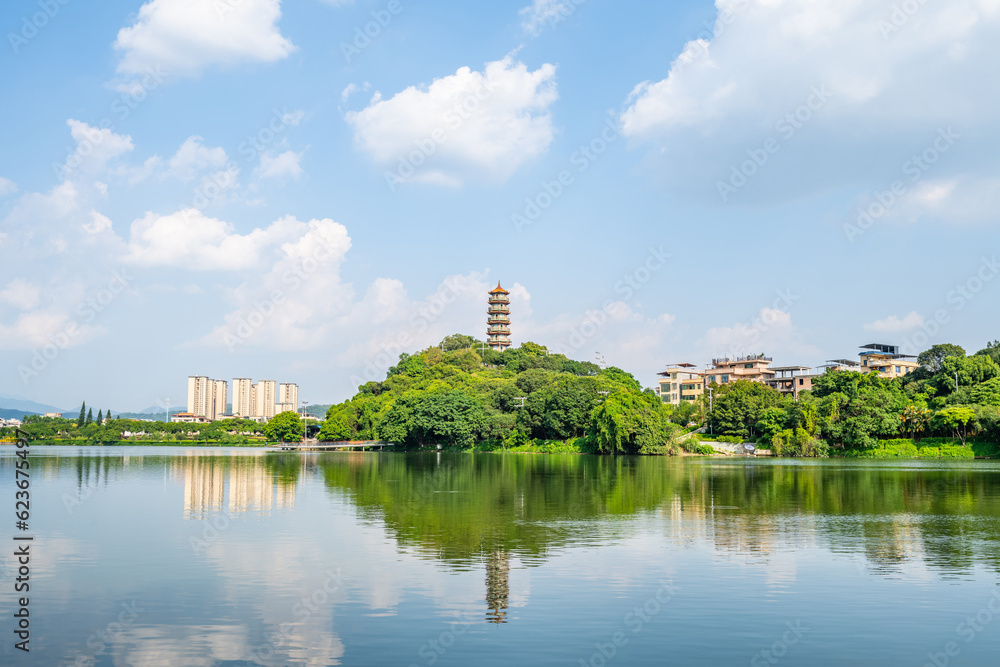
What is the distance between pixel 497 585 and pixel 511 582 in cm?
34

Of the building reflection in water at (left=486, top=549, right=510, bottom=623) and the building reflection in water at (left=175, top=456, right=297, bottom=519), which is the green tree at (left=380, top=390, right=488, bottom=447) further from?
the building reflection in water at (left=486, top=549, right=510, bottom=623)

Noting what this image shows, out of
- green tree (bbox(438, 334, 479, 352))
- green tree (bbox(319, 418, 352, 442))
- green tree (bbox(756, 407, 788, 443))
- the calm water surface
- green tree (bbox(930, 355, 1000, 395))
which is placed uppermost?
green tree (bbox(438, 334, 479, 352))

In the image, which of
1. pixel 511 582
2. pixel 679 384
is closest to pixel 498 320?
pixel 679 384

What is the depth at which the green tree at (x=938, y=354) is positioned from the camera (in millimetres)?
66875

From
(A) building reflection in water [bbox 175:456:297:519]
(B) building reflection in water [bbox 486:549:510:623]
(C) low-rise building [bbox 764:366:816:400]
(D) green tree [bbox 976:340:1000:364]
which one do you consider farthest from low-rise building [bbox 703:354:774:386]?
(B) building reflection in water [bbox 486:549:510:623]

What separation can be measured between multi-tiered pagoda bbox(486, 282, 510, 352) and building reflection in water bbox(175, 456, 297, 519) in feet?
283

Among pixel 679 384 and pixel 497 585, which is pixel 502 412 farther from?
pixel 497 585

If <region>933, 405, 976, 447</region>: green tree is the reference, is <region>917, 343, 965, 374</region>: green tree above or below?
above

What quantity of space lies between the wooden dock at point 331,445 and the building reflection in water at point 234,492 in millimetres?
44457

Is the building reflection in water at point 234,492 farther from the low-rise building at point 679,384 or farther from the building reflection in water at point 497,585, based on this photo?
the low-rise building at point 679,384

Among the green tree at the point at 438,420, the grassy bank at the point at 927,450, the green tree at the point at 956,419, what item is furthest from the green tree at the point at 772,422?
the green tree at the point at 438,420

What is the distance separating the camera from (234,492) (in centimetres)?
2828

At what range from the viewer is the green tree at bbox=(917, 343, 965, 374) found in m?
66.9

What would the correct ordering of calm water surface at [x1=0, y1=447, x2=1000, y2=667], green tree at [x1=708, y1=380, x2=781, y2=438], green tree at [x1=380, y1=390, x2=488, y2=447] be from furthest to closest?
green tree at [x1=380, y1=390, x2=488, y2=447] < green tree at [x1=708, y1=380, x2=781, y2=438] < calm water surface at [x1=0, y1=447, x2=1000, y2=667]
